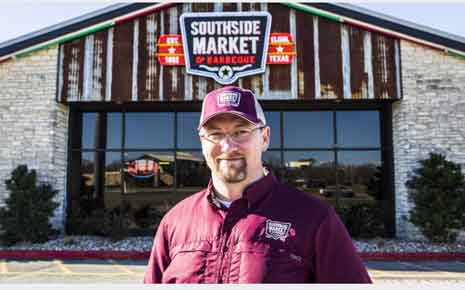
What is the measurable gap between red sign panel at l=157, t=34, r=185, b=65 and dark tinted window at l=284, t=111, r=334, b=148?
389cm

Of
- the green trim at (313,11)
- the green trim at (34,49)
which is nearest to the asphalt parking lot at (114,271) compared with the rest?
the green trim at (34,49)

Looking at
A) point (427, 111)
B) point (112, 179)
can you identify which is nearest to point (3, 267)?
point (112, 179)

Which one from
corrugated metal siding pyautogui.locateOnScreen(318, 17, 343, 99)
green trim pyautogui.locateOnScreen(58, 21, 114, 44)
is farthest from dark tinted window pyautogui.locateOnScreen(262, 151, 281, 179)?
green trim pyautogui.locateOnScreen(58, 21, 114, 44)

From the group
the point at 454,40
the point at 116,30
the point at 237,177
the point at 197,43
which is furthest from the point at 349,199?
the point at 237,177

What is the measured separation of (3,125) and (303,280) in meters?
11.3

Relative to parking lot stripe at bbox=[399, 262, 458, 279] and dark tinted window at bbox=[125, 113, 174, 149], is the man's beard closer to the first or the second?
parking lot stripe at bbox=[399, 262, 458, 279]

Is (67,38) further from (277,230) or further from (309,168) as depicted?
(277,230)

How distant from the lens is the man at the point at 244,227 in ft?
5.73

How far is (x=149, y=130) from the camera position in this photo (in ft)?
39.1

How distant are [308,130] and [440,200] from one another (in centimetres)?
424

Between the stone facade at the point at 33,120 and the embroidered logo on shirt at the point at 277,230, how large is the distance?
10.2m

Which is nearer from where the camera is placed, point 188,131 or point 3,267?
point 3,267

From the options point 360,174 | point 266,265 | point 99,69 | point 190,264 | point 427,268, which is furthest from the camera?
point 360,174

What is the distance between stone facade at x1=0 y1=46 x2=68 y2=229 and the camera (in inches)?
410
